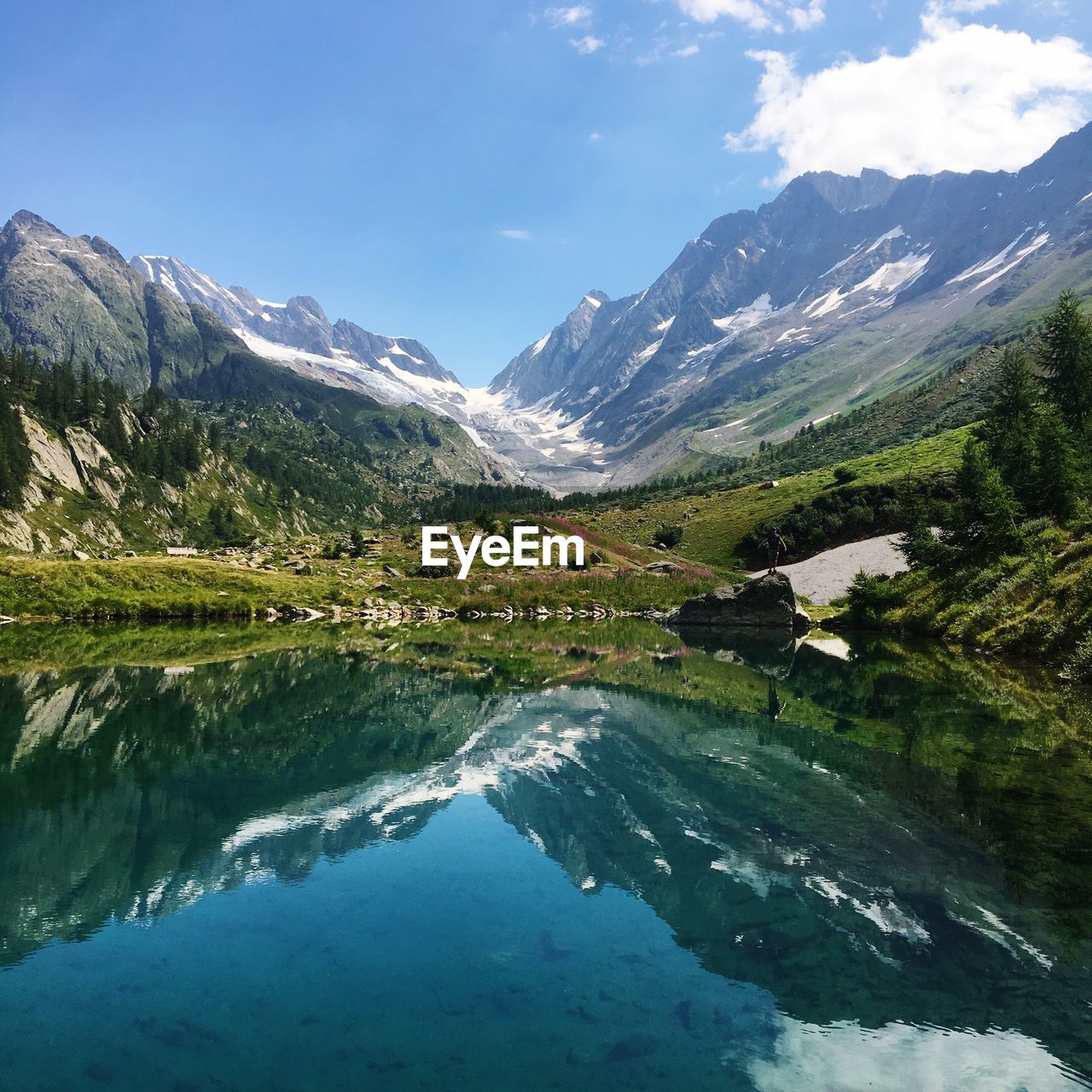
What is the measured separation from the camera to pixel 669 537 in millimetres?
136750

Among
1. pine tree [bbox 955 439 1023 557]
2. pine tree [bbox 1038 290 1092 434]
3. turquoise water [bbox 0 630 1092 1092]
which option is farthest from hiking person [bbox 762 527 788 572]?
turquoise water [bbox 0 630 1092 1092]

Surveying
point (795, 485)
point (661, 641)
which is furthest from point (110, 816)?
point (795, 485)

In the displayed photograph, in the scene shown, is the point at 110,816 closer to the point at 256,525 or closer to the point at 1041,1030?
the point at 1041,1030

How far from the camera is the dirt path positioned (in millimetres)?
98062

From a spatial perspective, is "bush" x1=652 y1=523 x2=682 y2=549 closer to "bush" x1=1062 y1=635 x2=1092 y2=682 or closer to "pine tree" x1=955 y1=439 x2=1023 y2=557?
"pine tree" x1=955 y1=439 x2=1023 y2=557

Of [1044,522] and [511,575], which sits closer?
[1044,522]

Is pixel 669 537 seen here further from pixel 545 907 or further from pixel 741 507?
pixel 545 907

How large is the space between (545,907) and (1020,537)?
2240 inches

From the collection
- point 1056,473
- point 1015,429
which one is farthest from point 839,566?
point 1056,473

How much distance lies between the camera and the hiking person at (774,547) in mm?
121500

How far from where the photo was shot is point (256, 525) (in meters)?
176

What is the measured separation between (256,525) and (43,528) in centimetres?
6804

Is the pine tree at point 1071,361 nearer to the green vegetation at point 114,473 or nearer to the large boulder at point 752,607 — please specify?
the large boulder at point 752,607
